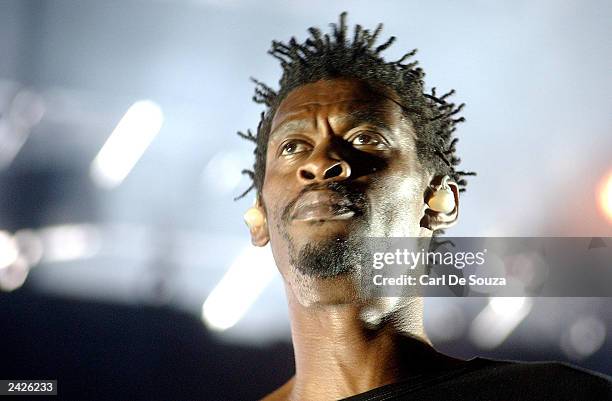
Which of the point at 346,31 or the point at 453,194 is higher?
the point at 346,31

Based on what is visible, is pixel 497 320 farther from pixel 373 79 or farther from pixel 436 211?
pixel 373 79

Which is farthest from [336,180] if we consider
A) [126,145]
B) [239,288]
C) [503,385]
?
[126,145]

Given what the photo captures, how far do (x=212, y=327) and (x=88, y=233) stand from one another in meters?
0.67

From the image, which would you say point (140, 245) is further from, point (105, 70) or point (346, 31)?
point (346, 31)

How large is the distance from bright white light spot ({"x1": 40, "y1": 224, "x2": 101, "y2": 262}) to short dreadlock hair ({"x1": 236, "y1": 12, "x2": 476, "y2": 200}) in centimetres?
99

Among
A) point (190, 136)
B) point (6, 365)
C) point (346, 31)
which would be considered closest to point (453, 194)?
point (346, 31)

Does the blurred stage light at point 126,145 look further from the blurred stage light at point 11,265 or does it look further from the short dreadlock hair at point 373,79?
the short dreadlock hair at point 373,79

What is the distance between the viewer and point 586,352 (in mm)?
2797

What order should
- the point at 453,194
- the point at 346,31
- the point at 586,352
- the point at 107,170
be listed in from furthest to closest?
the point at 107,170
the point at 586,352
the point at 346,31
the point at 453,194

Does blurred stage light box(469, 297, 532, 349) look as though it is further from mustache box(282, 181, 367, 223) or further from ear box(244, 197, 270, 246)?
mustache box(282, 181, 367, 223)

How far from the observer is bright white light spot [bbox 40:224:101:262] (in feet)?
9.59

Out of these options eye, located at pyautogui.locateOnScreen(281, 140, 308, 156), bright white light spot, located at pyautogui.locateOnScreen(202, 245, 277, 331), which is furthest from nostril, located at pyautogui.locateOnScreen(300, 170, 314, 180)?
bright white light spot, located at pyautogui.locateOnScreen(202, 245, 277, 331)

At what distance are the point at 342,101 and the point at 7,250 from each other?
1723 millimetres

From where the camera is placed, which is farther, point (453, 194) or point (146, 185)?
point (146, 185)
